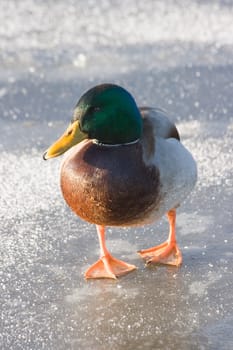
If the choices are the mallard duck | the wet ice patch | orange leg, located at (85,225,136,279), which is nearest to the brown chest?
the mallard duck

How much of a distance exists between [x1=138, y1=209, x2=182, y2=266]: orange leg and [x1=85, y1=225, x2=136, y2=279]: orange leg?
4.3 inches

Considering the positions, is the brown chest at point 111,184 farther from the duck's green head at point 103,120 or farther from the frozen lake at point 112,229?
the frozen lake at point 112,229

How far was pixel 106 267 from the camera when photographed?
3.38m

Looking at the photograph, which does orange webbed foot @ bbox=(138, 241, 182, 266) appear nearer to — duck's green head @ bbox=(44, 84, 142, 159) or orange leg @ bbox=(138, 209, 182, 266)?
orange leg @ bbox=(138, 209, 182, 266)

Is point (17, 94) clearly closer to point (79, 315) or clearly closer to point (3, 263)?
point (3, 263)

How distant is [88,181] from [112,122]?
0.25 meters

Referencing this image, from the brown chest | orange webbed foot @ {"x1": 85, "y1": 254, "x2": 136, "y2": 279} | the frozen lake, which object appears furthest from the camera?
orange webbed foot @ {"x1": 85, "y1": 254, "x2": 136, "y2": 279}

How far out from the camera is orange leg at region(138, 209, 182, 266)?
11.3 ft

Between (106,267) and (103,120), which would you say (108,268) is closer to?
(106,267)

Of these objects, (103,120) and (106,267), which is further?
(106,267)

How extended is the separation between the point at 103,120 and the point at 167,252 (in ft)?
2.02

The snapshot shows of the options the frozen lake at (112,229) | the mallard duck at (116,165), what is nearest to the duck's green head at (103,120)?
the mallard duck at (116,165)

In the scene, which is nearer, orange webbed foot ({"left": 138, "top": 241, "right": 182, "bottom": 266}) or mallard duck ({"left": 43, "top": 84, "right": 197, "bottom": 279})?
mallard duck ({"left": 43, "top": 84, "right": 197, "bottom": 279})

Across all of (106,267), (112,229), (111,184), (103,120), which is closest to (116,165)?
(111,184)
